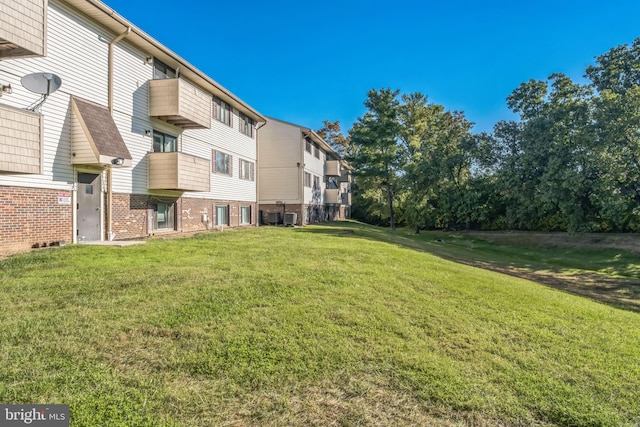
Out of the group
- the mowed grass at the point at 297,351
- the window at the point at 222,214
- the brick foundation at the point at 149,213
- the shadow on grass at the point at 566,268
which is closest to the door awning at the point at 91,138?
the brick foundation at the point at 149,213

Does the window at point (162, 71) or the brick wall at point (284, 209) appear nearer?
the window at point (162, 71)

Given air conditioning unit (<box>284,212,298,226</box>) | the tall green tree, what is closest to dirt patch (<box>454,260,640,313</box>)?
the tall green tree

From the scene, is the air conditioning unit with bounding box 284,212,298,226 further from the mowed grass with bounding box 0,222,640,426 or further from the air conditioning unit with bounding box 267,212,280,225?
the mowed grass with bounding box 0,222,640,426

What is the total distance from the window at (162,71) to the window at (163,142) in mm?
2122

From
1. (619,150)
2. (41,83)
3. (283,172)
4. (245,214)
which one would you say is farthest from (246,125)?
(619,150)

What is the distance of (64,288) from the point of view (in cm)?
564

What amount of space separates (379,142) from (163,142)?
22.0 m

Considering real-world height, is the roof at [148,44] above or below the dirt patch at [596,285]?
above

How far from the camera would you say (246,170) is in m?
20.3

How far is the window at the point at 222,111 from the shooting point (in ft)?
55.4

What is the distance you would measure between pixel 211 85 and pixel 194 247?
9054mm

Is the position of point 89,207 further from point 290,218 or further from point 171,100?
point 290,218

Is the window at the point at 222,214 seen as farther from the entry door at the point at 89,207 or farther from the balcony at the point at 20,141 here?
the balcony at the point at 20,141

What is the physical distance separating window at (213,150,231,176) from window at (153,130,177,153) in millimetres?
2935
